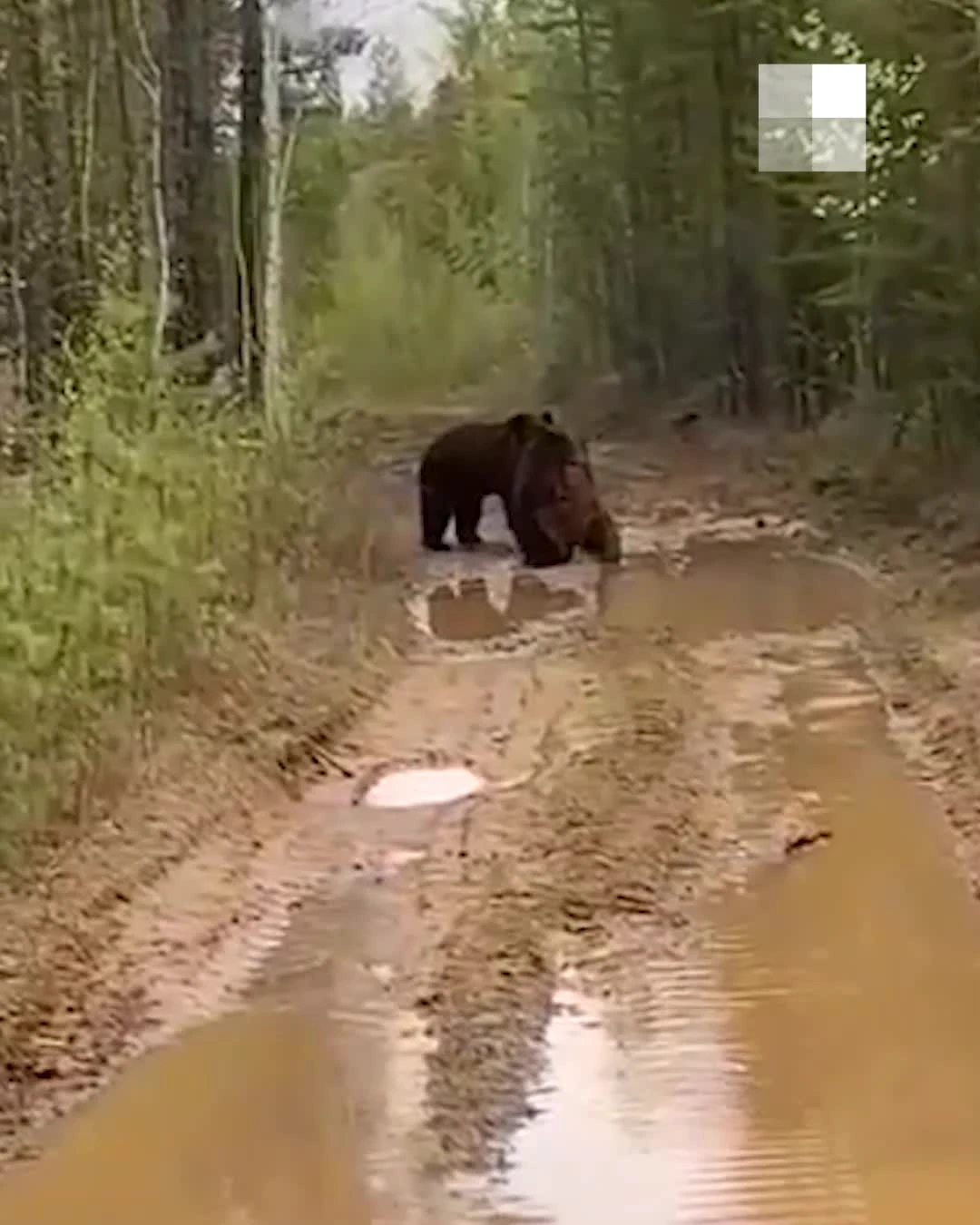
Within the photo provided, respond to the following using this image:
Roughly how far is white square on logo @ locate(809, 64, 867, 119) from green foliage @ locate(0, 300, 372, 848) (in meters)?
2.34

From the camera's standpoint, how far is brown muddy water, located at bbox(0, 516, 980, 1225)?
3.28 meters

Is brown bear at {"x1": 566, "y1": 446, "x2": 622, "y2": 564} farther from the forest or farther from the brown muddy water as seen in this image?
the brown muddy water

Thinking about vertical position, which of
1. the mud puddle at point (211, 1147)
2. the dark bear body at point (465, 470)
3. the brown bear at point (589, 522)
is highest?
the dark bear body at point (465, 470)

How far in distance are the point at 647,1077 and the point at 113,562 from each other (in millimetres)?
2194

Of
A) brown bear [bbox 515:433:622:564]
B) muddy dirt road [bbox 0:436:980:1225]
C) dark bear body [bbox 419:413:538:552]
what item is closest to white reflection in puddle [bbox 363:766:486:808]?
muddy dirt road [bbox 0:436:980:1225]

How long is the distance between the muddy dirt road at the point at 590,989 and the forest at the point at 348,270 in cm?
62

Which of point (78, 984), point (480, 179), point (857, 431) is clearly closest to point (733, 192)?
point (857, 431)

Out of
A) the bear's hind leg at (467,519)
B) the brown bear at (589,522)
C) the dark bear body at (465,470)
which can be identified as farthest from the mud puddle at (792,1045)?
the brown bear at (589,522)

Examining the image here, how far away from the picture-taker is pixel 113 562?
5.44 meters

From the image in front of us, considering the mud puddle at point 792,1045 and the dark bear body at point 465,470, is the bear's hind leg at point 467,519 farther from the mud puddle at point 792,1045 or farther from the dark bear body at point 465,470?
the mud puddle at point 792,1045

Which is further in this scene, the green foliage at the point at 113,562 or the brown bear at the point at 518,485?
the brown bear at the point at 518,485

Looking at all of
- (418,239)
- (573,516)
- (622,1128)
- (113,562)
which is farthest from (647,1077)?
(573,516)

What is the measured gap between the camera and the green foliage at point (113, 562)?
4.93 metres

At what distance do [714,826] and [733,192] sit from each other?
425 cm
